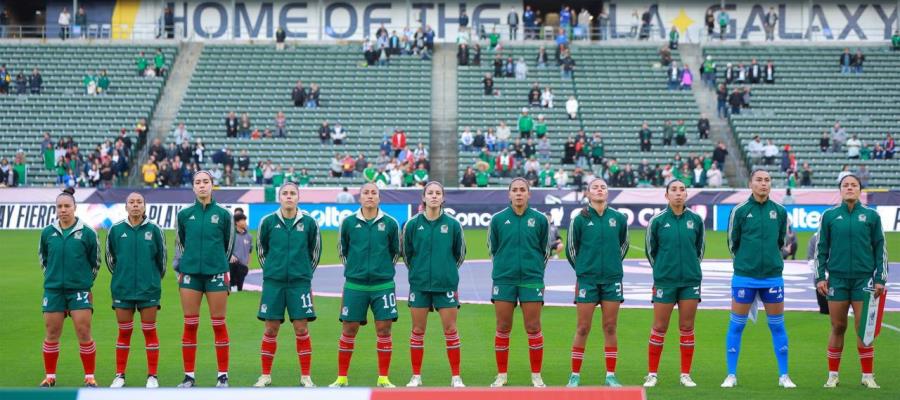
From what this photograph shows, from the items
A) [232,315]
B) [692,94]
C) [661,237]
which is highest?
[692,94]

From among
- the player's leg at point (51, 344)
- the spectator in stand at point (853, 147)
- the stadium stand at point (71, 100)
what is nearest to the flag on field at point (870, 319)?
the player's leg at point (51, 344)

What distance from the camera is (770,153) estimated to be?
136ft

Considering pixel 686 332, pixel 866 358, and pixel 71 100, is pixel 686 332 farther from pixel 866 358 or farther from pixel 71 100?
pixel 71 100

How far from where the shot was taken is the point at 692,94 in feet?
152

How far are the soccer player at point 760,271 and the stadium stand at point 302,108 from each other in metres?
28.3

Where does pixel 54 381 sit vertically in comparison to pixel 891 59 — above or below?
below

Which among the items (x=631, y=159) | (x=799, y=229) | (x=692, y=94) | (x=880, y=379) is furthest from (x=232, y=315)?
(x=692, y=94)

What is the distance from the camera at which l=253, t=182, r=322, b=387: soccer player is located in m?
12.0

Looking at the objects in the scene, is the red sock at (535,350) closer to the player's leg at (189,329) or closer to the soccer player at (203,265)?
the soccer player at (203,265)

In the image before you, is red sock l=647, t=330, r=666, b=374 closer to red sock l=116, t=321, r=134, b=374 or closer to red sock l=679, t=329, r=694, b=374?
red sock l=679, t=329, r=694, b=374

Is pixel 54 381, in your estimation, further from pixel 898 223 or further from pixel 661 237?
pixel 898 223

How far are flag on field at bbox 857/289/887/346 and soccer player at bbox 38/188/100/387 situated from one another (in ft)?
25.5

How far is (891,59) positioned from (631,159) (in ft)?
46.0

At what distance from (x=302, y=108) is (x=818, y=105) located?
19971mm
